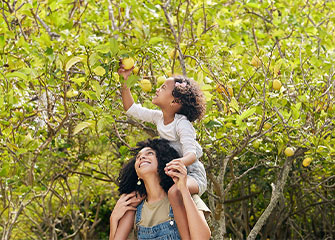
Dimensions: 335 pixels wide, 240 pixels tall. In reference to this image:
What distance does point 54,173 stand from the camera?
615cm

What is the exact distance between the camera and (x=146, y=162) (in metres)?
3.22

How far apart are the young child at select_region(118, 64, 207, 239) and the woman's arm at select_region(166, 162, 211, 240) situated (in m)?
0.07

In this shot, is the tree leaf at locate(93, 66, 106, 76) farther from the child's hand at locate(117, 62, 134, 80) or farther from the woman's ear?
the woman's ear

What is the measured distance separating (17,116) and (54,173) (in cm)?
160

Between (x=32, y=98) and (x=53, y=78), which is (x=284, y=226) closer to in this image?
(x=32, y=98)

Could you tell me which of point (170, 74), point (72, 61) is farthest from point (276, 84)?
point (72, 61)

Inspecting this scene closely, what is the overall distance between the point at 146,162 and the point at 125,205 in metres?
0.29

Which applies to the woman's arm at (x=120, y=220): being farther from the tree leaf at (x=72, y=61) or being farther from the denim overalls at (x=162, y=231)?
the tree leaf at (x=72, y=61)

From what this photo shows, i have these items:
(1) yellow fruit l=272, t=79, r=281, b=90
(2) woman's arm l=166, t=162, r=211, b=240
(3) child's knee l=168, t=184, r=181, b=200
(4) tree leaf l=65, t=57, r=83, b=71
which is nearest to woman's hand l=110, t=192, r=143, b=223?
(3) child's knee l=168, t=184, r=181, b=200

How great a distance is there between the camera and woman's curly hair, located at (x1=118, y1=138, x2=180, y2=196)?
10.5 feet

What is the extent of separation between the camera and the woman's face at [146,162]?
3.20 metres

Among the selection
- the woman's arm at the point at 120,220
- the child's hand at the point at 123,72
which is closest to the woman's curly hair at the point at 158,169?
the woman's arm at the point at 120,220

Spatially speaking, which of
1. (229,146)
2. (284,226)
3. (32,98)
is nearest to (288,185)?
(284,226)

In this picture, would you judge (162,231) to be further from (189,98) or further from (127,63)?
(127,63)
